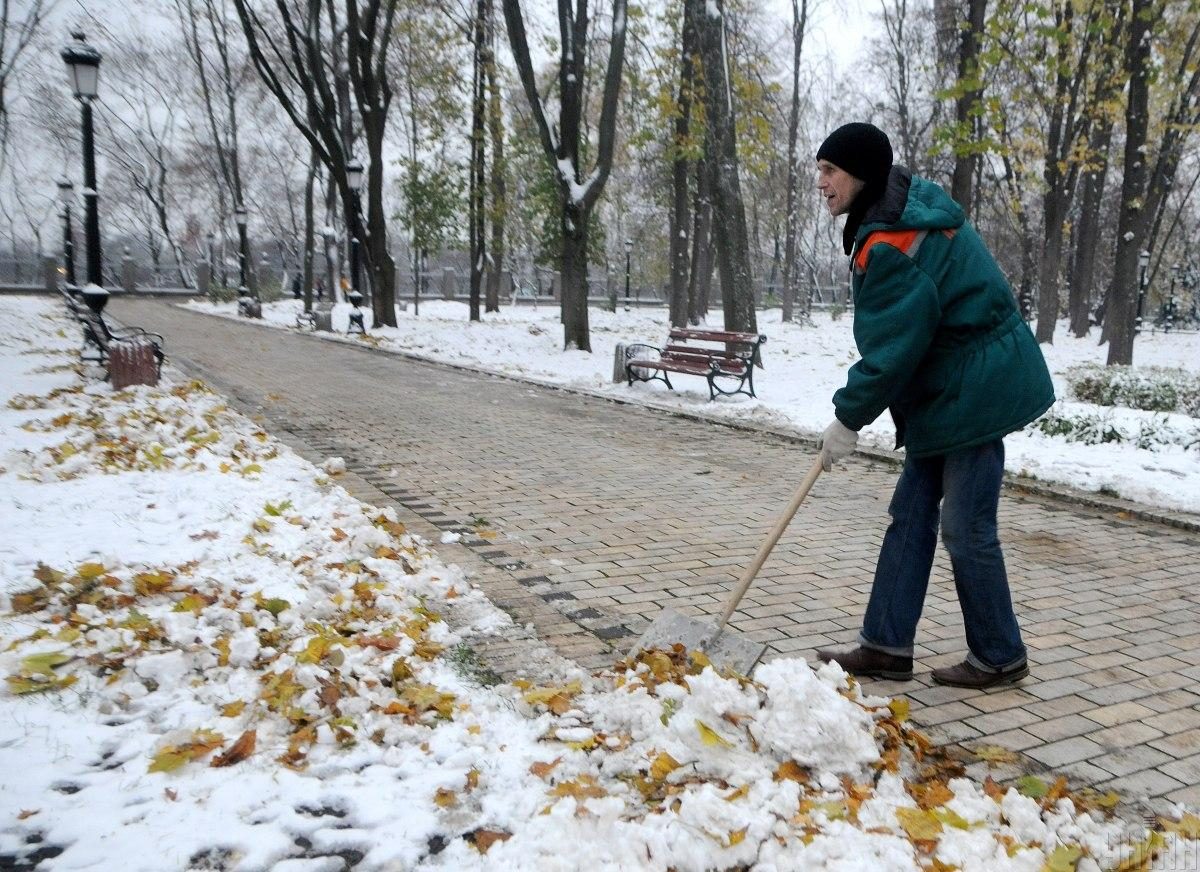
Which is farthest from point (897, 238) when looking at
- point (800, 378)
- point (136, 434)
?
point (800, 378)

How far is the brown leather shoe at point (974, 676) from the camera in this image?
11.8 feet

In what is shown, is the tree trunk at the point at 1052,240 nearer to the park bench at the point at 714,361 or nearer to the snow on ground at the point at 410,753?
the park bench at the point at 714,361

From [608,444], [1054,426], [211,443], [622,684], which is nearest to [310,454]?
[211,443]

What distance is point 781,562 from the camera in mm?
5297

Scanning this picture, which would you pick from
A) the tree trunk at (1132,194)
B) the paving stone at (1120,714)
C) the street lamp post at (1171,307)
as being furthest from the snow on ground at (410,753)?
the street lamp post at (1171,307)

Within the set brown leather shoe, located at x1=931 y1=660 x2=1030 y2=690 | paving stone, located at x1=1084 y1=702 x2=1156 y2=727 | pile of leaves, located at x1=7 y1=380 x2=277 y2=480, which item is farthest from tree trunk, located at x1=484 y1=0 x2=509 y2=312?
paving stone, located at x1=1084 y1=702 x2=1156 y2=727

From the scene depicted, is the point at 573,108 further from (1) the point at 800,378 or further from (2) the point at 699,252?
(2) the point at 699,252

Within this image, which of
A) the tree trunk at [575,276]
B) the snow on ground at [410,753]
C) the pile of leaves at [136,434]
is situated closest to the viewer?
the snow on ground at [410,753]

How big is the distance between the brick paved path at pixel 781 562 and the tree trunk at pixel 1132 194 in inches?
353

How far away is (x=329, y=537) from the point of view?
5246 mm

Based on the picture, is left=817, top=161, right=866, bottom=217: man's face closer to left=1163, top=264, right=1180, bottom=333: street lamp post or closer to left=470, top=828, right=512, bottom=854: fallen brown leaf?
left=470, top=828, right=512, bottom=854: fallen brown leaf

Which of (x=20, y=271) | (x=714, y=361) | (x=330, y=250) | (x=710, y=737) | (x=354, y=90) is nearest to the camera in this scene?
(x=710, y=737)

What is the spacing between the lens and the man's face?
337 centimetres

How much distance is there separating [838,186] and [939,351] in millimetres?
671
